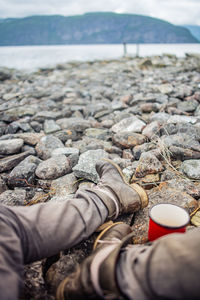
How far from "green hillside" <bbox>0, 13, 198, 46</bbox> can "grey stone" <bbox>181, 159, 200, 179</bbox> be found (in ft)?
560

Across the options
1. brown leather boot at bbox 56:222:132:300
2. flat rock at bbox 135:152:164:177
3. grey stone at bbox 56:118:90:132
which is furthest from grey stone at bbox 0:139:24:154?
brown leather boot at bbox 56:222:132:300

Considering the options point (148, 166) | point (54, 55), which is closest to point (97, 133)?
point (148, 166)

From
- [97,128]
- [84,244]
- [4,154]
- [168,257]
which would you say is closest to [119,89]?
[97,128]

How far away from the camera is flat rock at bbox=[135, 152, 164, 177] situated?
201cm

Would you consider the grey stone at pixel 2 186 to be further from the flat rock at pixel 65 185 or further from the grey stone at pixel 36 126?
the grey stone at pixel 36 126

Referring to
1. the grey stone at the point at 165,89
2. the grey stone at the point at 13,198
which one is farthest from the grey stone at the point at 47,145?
the grey stone at the point at 165,89

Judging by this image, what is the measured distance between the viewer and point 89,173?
2004 millimetres

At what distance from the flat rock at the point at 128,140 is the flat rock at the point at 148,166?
53 centimetres

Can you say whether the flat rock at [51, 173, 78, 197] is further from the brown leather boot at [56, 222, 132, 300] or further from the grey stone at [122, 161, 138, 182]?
the brown leather boot at [56, 222, 132, 300]

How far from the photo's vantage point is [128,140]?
262cm

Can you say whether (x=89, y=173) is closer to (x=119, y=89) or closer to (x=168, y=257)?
(x=168, y=257)

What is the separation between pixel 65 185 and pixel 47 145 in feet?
2.91

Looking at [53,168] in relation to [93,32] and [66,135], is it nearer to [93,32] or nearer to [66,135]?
[66,135]

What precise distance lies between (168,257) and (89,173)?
1.26m
